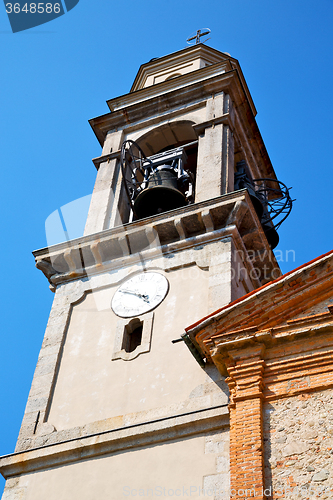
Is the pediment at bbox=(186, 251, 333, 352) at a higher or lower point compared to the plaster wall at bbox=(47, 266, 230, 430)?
higher

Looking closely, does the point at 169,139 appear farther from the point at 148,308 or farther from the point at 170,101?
the point at 148,308

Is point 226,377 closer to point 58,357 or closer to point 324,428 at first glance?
point 324,428

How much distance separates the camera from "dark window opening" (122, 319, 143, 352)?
1096cm

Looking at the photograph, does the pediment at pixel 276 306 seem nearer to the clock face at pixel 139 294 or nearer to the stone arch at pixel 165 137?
the clock face at pixel 139 294

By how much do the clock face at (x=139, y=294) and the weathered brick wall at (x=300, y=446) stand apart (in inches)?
140

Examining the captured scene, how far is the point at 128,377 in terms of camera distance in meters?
10.2

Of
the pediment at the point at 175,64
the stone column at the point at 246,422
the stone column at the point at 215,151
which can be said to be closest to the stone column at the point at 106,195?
the stone column at the point at 215,151

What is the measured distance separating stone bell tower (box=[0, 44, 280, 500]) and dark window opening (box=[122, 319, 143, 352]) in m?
0.02

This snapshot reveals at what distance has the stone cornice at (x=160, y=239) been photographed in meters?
12.1

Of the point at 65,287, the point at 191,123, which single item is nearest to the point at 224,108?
the point at 191,123

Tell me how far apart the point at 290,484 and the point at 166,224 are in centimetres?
594

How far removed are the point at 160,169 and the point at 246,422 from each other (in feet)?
24.6

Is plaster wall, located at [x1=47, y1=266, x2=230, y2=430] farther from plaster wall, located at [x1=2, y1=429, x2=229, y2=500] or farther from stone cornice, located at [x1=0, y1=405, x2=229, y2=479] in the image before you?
plaster wall, located at [x1=2, y1=429, x2=229, y2=500]

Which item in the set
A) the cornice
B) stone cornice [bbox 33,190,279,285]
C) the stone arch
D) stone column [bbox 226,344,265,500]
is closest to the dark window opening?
stone cornice [bbox 33,190,279,285]
